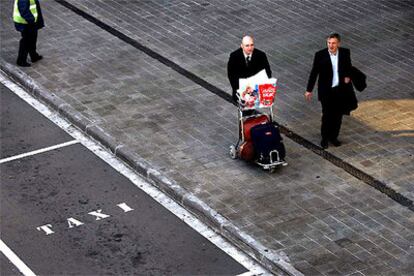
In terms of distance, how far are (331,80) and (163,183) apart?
3.14 metres

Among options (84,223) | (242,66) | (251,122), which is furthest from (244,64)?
(84,223)

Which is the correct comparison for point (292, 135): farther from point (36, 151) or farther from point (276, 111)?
point (36, 151)

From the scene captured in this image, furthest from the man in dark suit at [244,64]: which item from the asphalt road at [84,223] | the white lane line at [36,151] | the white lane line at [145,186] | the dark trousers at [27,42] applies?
the dark trousers at [27,42]

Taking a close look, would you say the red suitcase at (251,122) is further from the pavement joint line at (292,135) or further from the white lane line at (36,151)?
the white lane line at (36,151)

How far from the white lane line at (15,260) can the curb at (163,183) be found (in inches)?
105

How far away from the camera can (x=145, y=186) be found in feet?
56.7

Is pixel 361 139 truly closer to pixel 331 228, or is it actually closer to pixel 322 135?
pixel 322 135

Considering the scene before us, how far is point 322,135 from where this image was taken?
18.1 metres

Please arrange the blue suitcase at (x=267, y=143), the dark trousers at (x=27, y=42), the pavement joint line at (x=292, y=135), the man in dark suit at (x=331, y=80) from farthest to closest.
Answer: the dark trousers at (x=27, y=42)
the man in dark suit at (x=331, y=80)
the blue suitcase at (x=267, y=143)
the pavement joint line at (x=292, y=135)

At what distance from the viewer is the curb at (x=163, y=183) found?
15.0 meters

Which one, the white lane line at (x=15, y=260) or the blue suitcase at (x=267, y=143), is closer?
the white lane line at (x=15, y=260)

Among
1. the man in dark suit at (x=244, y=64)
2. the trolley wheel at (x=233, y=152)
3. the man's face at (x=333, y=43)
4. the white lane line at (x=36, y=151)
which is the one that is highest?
the man's face at (x=333, y=43)

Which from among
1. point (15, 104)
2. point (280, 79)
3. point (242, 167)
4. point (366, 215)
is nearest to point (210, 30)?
point (280, 79)

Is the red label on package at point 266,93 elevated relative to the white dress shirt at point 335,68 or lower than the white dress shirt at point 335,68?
lower
